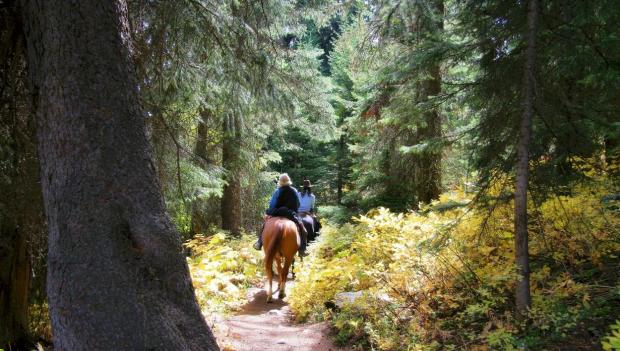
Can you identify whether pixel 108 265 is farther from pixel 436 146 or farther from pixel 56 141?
pixel 436 146

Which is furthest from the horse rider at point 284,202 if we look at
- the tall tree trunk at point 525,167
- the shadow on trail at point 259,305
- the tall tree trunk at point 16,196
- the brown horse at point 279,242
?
the tall tree trunk at point 525,167

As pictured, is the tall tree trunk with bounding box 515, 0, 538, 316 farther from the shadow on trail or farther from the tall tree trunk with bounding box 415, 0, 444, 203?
the tall tree trunk with bounding box 415, 0, 444, 203

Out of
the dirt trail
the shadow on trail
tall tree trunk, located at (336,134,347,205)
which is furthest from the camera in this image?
tall tree trunk, located at (336,134,347,205)

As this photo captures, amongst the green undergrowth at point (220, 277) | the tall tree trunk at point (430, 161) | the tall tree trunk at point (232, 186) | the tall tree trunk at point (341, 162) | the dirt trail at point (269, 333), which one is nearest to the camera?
the dirt trail at point (269, 333)

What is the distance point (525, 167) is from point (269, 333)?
428cm

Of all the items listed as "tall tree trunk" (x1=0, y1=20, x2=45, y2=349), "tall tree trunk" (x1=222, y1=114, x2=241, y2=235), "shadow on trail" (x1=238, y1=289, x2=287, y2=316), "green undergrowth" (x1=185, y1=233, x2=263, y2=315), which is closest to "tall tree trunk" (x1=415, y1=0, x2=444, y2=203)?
"shadow on trail" (x1=238, y1=289, x2=287, y2=316)

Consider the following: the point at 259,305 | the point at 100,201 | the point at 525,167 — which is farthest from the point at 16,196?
the point at 259,305

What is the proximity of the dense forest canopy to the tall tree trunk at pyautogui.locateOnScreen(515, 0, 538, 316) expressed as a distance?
0.7 inches

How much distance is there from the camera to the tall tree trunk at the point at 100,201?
8.41ft

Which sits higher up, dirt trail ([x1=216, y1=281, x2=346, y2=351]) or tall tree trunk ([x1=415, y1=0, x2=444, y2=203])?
tall tree trunk ([x1=415, y1=0, x2=444, y2=203])

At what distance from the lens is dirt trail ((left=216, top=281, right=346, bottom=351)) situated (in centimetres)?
539

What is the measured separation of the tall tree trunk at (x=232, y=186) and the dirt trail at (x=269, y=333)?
6.45 metres

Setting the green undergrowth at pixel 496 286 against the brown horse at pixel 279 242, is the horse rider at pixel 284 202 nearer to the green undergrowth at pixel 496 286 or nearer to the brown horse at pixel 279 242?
the brown horse at pixel 279 242

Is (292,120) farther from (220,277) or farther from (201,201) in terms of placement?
(201,201)
